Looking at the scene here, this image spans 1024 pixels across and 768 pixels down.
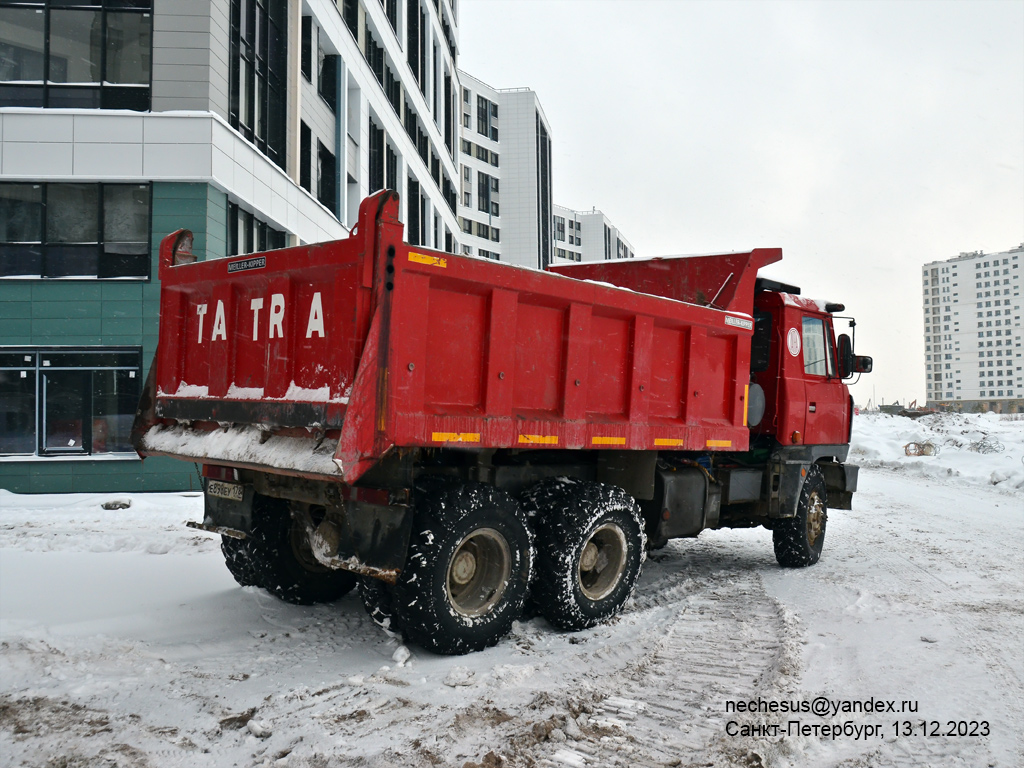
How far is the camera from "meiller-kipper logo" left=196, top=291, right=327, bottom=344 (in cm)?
468

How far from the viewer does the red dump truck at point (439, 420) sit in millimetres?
4430

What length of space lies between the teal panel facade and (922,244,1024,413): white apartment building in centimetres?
10043

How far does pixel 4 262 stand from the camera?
14766mm

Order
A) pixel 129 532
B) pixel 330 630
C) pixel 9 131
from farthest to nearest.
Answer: pixel 9 131
pixel 129 532
pixel 330 630

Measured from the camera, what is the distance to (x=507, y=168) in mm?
65750

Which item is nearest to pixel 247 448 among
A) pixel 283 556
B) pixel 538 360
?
pixel 283 556

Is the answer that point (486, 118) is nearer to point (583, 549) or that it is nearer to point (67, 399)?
point (67, 399)

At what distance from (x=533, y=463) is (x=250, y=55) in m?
14.8

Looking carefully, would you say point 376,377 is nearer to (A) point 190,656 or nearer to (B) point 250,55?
(A) point 190,656

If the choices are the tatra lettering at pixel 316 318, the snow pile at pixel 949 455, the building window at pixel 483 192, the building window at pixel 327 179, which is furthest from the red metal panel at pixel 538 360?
the building window at pixel 483 192

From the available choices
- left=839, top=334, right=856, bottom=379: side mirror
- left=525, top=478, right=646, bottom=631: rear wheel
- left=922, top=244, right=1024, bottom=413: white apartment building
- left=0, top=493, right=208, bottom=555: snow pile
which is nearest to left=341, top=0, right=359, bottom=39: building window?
left=0, top=493, right=208, bottom=555: snow pile

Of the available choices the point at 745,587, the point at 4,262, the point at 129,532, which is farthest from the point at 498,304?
the point at 4,262

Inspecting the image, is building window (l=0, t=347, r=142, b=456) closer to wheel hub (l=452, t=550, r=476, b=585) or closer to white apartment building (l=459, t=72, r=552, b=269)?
wheel hub (l=452, t=550, r=476, b=585)

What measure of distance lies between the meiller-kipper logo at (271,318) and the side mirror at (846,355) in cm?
653
